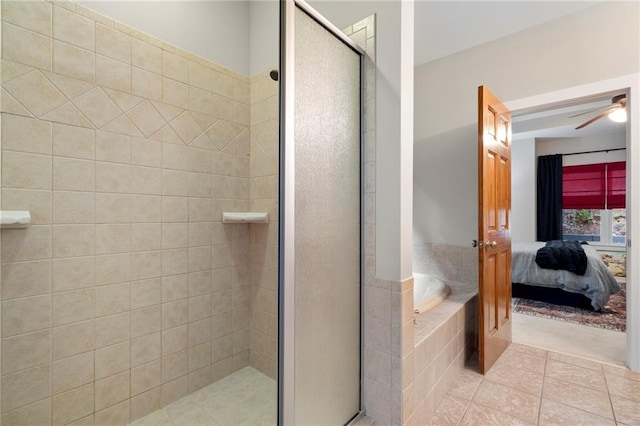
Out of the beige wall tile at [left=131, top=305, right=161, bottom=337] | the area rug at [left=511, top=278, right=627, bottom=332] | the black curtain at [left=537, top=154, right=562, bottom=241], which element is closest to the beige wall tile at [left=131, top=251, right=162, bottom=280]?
the beige wall tile at [left=131, top=305, right=161, bottom=337]

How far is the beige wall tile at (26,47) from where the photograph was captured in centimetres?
125

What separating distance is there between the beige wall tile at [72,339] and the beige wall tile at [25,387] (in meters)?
0.07

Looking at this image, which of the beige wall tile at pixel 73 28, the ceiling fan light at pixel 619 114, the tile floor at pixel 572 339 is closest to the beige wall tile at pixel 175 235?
the beige wall tile at pixel 73 28

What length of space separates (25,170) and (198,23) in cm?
130

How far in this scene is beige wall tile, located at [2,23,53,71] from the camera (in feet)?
4.11

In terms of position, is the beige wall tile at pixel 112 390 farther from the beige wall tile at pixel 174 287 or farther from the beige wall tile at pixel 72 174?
the beige wall tile at pixel 72 174

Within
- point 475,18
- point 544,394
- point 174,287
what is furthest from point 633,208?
point 174,287

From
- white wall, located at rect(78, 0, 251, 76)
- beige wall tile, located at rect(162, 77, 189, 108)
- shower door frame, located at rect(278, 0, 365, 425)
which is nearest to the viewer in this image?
shower door frame, located at rect(278, 0, 365, 425)

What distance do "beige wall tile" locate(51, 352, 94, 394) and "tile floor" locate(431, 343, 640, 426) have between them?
5.80ft

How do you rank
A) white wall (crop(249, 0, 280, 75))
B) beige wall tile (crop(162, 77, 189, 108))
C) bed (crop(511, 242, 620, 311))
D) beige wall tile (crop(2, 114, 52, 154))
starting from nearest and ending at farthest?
beige wall tile (crop(2, 114, 52, 154)) → beige wall tile (crop(162, 77, 189, 108)) → white wall (crop(249, 0, 280, 75)) → bed (crop(511, 242, 620, 311))

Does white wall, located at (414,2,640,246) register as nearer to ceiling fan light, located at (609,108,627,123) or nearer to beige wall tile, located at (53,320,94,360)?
ceiling fan light, located at (609,108,627,123)

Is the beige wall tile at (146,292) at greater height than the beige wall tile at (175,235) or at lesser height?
lesser

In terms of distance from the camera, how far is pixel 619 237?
211 inches

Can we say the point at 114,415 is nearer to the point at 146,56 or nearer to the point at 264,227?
the point at 264,227
